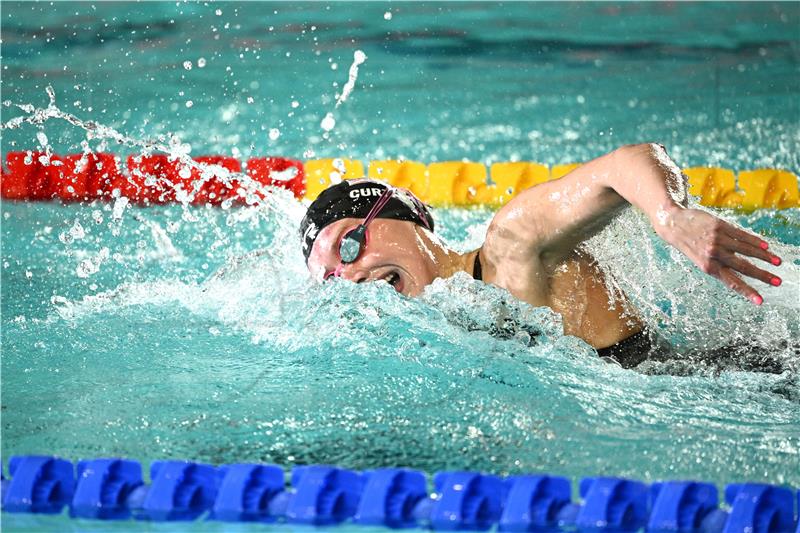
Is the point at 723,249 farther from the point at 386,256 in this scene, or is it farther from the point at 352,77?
the point at 352,77

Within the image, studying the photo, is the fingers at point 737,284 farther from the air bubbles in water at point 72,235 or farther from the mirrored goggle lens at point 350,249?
the air bubbles in water at point 72,235

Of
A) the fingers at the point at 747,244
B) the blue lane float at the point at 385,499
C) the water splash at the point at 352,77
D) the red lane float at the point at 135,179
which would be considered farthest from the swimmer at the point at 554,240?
the water splash at the point at 352,77

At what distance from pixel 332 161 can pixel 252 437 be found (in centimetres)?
386

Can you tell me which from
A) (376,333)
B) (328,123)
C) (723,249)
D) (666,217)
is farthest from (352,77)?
(723,249)

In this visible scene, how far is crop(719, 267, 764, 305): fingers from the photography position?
152 cm

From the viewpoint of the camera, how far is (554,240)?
6.66ft

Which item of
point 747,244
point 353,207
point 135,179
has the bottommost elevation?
point 747,244

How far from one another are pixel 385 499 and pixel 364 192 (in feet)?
3.08

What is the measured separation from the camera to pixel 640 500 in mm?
1696

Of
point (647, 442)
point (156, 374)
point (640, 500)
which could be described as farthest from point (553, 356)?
point (156, 374)

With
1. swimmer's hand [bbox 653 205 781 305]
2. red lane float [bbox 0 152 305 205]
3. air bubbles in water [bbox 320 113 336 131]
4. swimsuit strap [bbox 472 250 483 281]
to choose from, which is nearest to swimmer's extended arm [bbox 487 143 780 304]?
swimmer's hand [bbox 653 205 781 305]

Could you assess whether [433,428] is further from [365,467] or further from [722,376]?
[722,376]

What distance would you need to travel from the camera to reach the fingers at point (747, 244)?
1532 mm

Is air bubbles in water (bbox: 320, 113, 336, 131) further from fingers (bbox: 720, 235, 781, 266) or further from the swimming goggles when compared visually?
fingers (bbox: 720, 235, 781, 266)
